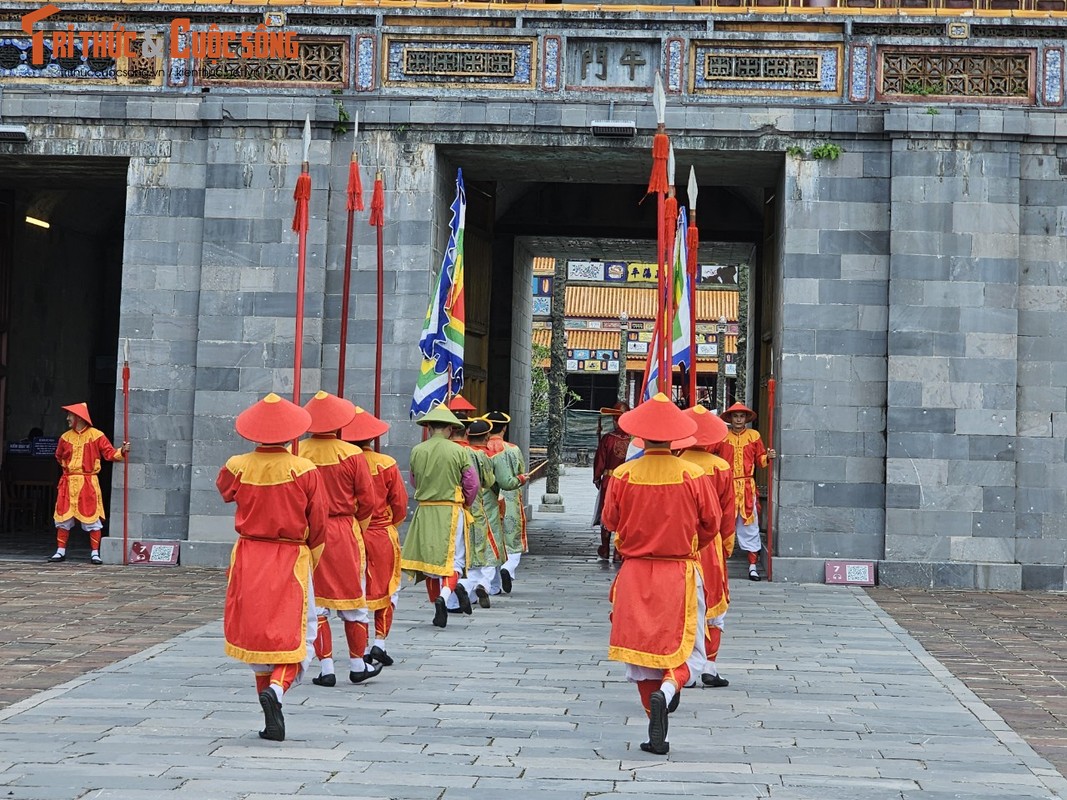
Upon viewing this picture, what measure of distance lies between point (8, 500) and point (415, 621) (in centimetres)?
962

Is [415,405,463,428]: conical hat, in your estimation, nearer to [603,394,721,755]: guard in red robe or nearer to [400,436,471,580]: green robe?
[400,436,471,580]: green robe

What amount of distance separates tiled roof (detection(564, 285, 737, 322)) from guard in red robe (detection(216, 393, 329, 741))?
36705mm

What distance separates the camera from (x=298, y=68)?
1495cm

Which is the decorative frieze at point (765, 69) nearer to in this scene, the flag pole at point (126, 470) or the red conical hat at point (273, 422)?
the flag pole at point (126, 470)

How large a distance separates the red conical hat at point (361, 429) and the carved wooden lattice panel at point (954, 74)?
7878 mm

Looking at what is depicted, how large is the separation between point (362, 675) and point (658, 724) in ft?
7.94

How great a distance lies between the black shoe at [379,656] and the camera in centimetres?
884

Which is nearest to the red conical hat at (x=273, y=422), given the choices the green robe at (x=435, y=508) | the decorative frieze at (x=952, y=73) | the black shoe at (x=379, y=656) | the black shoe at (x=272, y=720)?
the black shoe at (x=272, y=720)

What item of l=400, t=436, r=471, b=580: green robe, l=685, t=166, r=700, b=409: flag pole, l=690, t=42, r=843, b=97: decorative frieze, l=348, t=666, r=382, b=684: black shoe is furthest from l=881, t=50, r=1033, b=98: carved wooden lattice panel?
l=348, t=666, r=382, b=684: black shoe

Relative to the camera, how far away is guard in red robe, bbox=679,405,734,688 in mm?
8336

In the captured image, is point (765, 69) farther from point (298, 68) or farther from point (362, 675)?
point (362, 675)

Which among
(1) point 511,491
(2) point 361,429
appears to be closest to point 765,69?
(1) point 511,491

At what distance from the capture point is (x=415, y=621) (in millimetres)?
11180

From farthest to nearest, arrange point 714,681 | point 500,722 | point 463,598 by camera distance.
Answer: point 463,598
point 714,681
point 500,722
